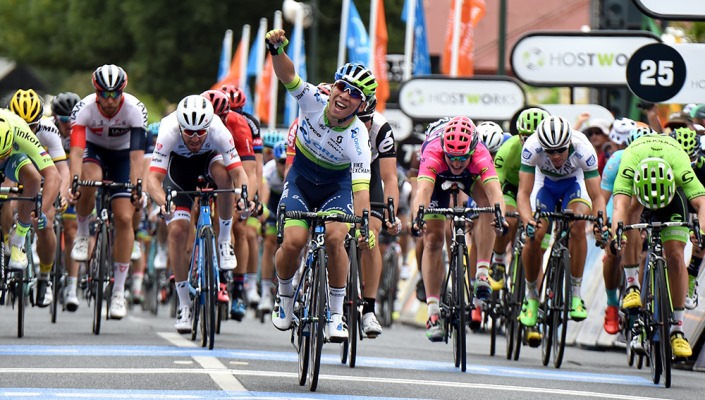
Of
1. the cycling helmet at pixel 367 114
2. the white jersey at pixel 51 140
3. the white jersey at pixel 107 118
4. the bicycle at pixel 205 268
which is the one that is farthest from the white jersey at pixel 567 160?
the white jersey at pixel 51 140

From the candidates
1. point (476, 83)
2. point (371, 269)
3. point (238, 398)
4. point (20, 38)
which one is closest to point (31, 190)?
point (371, 269)

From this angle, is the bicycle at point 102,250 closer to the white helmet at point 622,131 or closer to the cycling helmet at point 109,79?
the cycling helmet at point 109,79

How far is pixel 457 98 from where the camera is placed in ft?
86.8

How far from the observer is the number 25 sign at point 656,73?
15.9m

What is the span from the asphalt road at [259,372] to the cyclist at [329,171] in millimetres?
666

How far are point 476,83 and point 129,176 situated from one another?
10047 millimetres

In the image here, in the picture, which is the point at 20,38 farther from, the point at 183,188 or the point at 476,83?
the point at 183,188

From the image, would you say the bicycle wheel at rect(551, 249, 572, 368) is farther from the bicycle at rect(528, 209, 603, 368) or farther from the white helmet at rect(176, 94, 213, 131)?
the white helmet at rect(176, 94, 213, 131)

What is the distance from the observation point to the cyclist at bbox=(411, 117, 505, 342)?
1482cm

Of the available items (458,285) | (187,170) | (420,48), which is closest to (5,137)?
(187,170)

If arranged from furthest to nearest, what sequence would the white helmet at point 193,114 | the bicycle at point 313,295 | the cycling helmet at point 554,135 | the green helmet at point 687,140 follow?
1. the cycling helmet at point 554,135
2. the green helmet at point 687,140
3. the white helmet at point 193,114
4. the bicycle at point 313,295

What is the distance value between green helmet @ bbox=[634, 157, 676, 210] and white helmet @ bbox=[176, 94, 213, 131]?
3.40m

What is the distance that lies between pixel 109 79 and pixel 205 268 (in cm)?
264

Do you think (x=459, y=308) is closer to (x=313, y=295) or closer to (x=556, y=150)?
(x=556, y=150)
